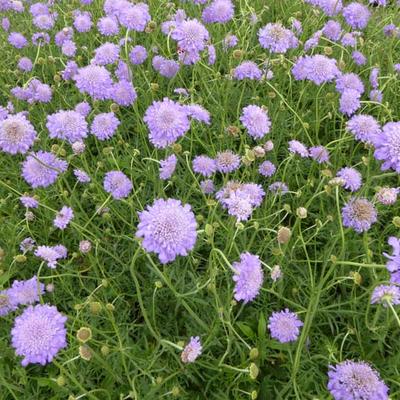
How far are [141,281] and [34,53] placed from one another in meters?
1.79

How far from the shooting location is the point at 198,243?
1.77 meters

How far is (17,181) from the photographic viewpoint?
83.4 inches

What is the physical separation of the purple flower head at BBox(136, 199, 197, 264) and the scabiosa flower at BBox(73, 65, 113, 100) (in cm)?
84

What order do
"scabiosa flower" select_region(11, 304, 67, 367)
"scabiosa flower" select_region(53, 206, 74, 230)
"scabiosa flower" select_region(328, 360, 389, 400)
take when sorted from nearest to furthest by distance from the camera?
"scabiosa flower" select_region(11, 304, 67, 367) → "scabiosa flower" select_region(328, 360, 389, 400) → "scabiosa flower" select_region(53, 206, 74, 230)

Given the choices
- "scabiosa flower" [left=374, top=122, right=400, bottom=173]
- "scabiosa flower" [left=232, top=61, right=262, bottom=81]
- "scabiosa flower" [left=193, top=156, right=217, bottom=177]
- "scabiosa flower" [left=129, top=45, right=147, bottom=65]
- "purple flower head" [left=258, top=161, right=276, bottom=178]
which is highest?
"scabiosa flower" [left=374, top=122, right=400, bottom=173]

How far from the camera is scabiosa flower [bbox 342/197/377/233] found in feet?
5.02

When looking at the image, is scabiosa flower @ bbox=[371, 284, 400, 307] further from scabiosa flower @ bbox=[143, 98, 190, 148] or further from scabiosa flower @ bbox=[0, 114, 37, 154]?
scabiosa flower @ bbox=[0, 114, 37, 154]

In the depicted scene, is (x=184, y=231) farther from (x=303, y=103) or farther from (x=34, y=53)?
(x=34, y=53)

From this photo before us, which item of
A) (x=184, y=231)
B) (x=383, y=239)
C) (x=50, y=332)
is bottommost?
(x=383, y=239)

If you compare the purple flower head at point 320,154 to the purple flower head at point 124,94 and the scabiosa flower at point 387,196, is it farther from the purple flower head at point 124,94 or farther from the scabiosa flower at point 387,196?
the purple flower head at point 124,94

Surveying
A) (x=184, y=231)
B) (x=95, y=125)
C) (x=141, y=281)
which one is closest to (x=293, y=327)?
(x=184, y=231)

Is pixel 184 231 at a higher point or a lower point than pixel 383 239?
higher

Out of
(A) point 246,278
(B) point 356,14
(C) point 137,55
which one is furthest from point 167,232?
(B) point 356,14

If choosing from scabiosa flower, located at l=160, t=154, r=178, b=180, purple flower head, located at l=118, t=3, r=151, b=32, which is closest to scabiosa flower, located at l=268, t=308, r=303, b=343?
scabiosa flower, located at l=160, t=154, r=178, b=180
